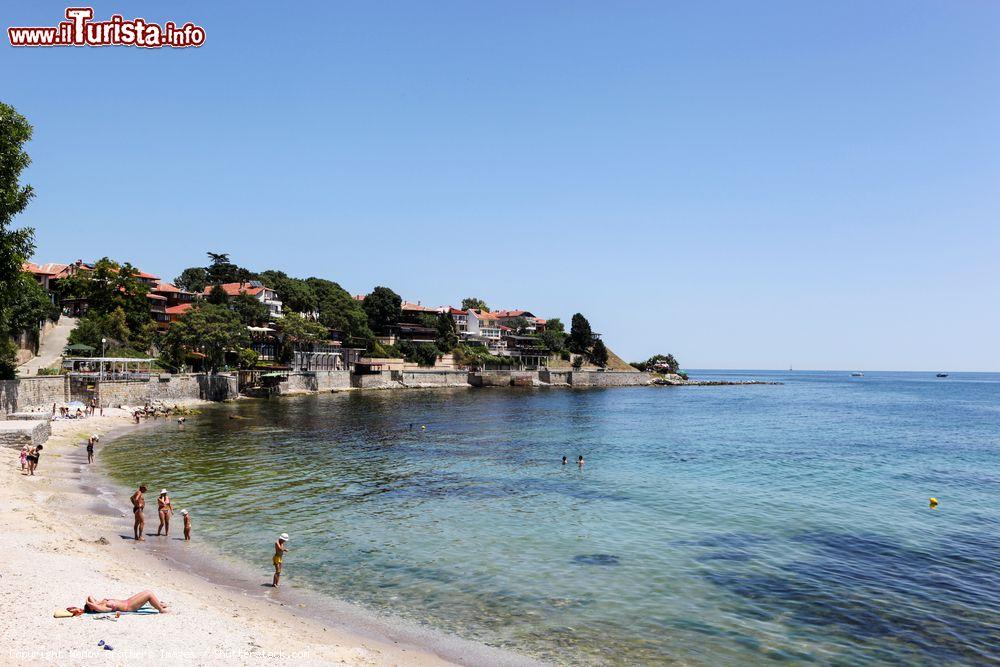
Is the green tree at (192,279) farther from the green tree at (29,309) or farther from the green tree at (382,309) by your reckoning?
the green tree at (29,309)

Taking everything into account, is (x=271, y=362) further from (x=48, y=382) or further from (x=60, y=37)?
(x=60, y=37)

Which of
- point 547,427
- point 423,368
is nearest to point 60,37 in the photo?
point 547,427

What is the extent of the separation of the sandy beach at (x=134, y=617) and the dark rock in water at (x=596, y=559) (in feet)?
30.0

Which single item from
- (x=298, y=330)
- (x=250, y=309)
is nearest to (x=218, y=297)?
(x=250, y=309)

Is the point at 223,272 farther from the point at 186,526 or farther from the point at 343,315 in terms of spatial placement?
the point at 186,526

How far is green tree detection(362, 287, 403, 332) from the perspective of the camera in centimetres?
15712

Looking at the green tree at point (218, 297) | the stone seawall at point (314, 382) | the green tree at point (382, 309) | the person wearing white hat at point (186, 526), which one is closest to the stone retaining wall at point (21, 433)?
the person wearing white hat at point (186, 526)

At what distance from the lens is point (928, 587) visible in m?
21.6

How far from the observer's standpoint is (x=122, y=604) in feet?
49.5

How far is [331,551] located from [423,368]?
127m

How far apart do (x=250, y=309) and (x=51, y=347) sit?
37.2m

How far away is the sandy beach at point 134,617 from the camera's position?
13.2 meters

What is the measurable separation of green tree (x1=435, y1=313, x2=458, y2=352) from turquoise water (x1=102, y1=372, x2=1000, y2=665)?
327 feet

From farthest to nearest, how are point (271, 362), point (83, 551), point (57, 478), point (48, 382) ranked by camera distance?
point (271, 362), point (48, 382), point (57, 478), point (83, 551)
